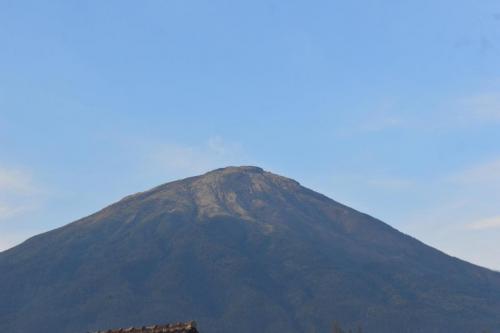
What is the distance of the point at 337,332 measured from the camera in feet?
541

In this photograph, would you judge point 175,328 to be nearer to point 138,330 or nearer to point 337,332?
point 138,330

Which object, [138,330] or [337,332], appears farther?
[337,332]

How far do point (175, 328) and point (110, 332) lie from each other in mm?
1939

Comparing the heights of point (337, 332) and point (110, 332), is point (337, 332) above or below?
above

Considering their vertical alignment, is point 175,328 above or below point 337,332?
below

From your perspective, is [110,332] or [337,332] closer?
[110,332]

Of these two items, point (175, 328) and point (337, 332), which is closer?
point (175, 328)

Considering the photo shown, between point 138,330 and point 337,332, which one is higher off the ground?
point 337,332

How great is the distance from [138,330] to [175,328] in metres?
1.05

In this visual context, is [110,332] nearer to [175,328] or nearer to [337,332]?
[175,328]

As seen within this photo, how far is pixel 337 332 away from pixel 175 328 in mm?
144553

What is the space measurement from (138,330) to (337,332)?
5681 inches

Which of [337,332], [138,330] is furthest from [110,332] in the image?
[337,332]

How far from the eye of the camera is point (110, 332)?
2425cm
